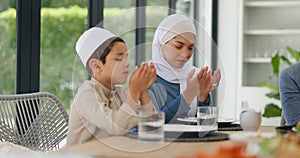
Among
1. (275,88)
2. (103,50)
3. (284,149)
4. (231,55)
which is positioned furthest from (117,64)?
(231,55)

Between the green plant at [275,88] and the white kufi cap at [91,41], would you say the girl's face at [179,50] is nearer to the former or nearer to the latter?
the white kufi cap at [91,41]

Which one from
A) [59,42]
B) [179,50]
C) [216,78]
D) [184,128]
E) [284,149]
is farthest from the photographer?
[59,42]

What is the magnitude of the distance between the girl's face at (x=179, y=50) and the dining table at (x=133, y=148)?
17.0 inches

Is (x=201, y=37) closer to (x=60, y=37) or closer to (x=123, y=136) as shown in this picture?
(x=123, y=136)

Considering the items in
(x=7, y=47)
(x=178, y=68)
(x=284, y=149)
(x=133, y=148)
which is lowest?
(x=133, y=148)

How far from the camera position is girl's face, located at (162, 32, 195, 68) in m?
2.43

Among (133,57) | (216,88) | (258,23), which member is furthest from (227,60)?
(133,57)

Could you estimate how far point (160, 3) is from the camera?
5434 mm

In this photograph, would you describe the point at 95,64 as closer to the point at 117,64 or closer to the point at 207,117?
the point at 117,64

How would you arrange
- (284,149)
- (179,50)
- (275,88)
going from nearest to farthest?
(284,149), (179,50), (275,88)

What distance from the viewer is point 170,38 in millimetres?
2410

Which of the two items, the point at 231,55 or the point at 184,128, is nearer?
the point at 184,128

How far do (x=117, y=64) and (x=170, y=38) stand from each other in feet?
1.05

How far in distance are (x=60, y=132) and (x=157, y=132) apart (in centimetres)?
94
